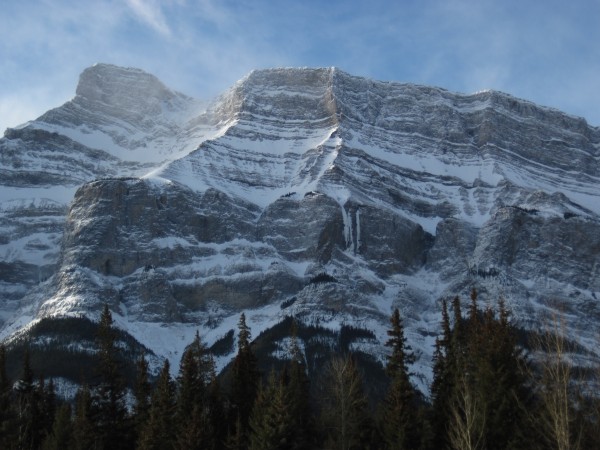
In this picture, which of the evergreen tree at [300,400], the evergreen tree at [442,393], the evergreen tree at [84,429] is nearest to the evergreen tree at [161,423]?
the evergreen tree at [84,429]

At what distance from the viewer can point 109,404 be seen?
72812 millimetres

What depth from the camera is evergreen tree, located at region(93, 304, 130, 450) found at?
71500 mm

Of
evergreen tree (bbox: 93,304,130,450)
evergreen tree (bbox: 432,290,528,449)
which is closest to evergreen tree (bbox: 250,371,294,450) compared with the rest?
evergreen tree (bbox: 432,290,528,449)

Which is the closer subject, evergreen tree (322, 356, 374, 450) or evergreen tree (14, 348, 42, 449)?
evergreen tree (322, 356, 374, 450)

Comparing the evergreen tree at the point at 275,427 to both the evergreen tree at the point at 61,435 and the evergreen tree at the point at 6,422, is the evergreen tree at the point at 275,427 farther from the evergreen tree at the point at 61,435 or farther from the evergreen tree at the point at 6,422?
the evergreen tree at the point at 6,422

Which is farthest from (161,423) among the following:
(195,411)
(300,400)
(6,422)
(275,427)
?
(300,400)

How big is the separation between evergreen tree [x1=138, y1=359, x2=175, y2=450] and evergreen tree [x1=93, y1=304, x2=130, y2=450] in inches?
147

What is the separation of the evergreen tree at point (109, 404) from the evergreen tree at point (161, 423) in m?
3.73

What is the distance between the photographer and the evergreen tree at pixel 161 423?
6384 cm

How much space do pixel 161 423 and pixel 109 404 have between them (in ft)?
26.4

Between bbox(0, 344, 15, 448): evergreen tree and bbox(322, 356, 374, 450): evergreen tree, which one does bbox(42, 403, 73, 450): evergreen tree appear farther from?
bbox(322, 356, 374, 450): evergreen tree

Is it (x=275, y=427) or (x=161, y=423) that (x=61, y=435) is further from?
(x=275, y=427)

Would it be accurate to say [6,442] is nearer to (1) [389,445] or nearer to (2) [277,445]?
(2) [277,445]

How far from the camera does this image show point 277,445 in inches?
2459
